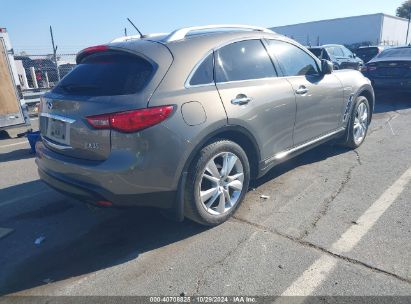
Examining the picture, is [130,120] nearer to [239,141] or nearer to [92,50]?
[92,50]

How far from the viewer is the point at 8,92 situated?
24.2 feet

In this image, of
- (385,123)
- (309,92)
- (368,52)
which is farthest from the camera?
(368,52)

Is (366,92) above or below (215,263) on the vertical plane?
above

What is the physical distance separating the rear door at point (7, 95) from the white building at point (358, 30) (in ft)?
122

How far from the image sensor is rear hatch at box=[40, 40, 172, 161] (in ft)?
9.09

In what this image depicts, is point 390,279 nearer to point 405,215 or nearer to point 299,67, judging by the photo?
point 405,215

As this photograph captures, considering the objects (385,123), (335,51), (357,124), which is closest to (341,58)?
(335,51)

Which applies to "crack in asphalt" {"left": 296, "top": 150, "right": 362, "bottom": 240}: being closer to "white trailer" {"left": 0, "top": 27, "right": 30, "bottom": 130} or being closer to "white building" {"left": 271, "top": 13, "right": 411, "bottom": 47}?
"white trailer" {"left": 0, "top": 27, "right": 30, "bottom": 130}

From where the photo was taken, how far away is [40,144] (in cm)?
352

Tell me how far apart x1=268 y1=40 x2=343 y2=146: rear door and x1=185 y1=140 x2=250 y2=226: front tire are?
3.50 ft

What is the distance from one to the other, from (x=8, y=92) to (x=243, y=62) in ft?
19.3

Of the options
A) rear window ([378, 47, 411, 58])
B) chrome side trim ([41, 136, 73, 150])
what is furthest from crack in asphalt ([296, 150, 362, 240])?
rear window ([378, 47, 411, 58])

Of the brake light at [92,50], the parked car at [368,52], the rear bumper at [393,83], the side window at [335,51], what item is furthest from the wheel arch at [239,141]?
the parked car at [368,52]

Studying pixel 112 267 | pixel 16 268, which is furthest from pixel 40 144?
pixel 112 267
